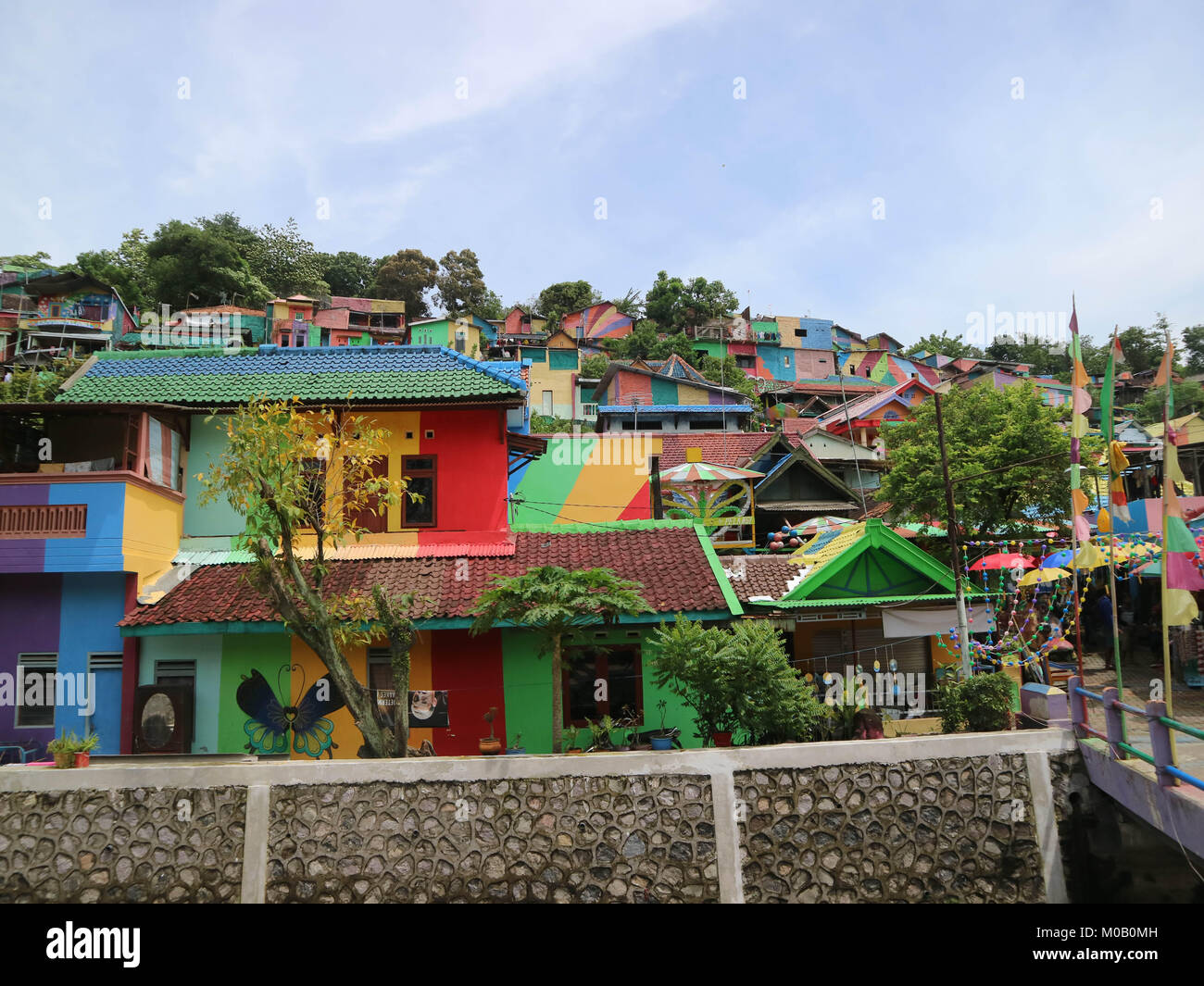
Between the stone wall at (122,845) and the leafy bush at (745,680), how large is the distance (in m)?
5.82

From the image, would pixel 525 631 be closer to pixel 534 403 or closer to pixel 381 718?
pixel 381 718

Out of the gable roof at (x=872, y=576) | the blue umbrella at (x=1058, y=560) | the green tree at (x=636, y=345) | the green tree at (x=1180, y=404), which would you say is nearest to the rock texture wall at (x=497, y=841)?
the gable roof at (x=872, y=576)

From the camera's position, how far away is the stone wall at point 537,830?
378 inches

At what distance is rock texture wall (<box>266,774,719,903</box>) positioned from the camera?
31.4ft

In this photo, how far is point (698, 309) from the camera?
190ft

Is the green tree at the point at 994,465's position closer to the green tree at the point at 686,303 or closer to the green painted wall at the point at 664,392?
the green painted wall at the point at 664,392

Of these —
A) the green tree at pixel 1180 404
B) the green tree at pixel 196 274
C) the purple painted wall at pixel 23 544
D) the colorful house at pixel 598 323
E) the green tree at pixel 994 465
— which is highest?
the green tree at pixel 196 274

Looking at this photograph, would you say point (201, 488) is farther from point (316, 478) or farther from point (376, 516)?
point (376, 516)

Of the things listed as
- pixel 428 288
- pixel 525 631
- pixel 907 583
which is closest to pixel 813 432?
pixel 907 583

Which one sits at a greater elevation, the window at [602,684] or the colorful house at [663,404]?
the colorful house at [663,404]

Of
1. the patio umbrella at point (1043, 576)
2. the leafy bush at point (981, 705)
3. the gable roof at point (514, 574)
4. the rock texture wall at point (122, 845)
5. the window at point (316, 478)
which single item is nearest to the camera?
the rock texture wall at point (122, 845)

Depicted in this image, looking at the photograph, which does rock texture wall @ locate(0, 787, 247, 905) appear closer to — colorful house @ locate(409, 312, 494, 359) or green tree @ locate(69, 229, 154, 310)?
colorful house @ locate(409, 312, 494, 359)

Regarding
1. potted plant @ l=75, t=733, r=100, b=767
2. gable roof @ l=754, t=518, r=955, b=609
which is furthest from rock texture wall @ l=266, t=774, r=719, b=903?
gable roof @ l=754, t=518, r=955, b=609

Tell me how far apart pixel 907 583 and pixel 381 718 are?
843 centimetres
